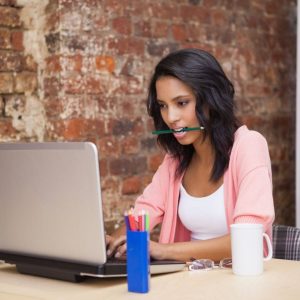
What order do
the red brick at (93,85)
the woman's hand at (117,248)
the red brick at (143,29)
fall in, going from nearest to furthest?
1. the woman's hand at (117,248)
2. the red brick at (93,85)
3. the red brick at (143,29)

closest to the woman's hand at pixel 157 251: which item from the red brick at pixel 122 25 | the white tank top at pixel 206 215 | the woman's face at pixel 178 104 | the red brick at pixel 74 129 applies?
the white tank top at pixel 206 215

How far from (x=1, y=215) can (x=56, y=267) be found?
0.24m

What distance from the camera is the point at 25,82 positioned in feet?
9.55

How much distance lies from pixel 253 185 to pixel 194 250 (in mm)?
257

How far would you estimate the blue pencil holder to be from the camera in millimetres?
1574

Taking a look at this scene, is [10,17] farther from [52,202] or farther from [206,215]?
[52,202]

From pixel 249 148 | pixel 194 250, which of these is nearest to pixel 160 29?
pixel 249 148

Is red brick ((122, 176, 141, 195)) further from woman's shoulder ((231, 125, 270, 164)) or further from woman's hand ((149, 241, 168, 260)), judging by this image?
woman's hand ((149, 241, 168, 260))

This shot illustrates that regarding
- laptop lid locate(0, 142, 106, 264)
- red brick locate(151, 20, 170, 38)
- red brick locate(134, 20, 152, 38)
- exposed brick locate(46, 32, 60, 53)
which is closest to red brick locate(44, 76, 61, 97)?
exposed brick locate(46, 32, 60, 53)

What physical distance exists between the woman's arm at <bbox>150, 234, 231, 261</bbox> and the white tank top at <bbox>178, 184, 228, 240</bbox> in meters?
0.21

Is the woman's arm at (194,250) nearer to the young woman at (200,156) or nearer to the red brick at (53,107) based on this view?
the young woman at (200,156)

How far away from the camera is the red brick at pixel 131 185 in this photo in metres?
3.11

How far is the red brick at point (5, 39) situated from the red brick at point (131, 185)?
79cm

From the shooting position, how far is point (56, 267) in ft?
5.58
